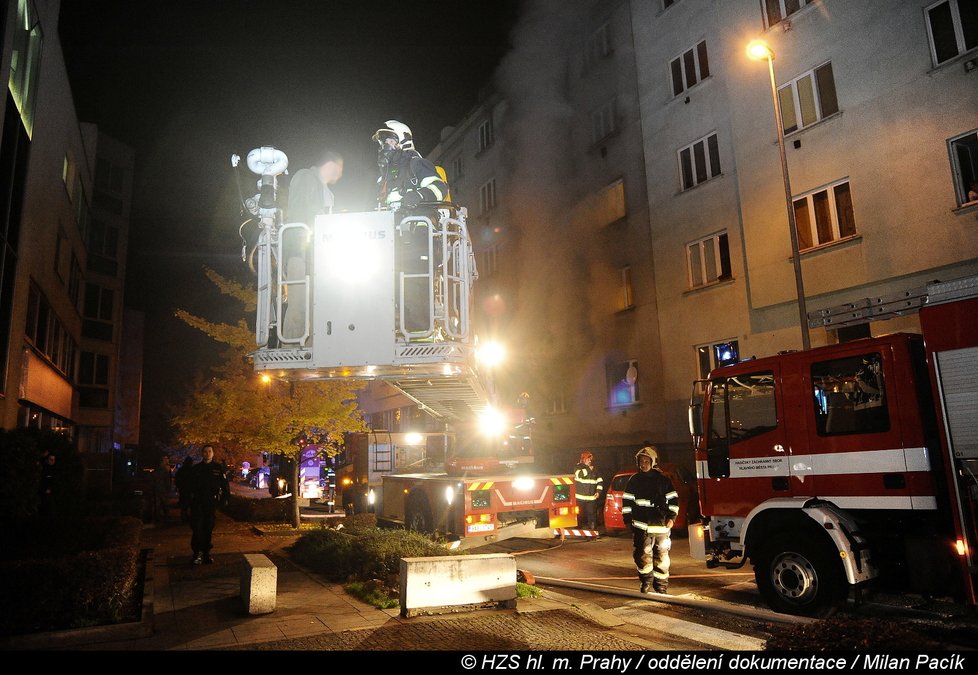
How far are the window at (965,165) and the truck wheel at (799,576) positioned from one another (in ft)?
22.7

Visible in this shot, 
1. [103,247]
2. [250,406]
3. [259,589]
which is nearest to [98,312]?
[103,247]

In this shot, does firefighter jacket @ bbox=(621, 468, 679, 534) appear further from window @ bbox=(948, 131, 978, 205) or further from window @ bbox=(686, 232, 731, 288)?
window @ bbox=(686, 232, 731, 288)

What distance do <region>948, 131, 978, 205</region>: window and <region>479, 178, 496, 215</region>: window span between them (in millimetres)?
12781

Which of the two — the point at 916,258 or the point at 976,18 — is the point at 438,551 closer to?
the point at 916,258

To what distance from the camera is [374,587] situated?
6.48 meters

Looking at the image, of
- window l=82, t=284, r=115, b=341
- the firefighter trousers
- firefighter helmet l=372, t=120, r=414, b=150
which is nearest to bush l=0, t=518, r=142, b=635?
firefighter helmet l=372, t=120, r=414, b=150

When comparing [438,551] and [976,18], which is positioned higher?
[976,18]

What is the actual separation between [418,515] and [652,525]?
4611 mm

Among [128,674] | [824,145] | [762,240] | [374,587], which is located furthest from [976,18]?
[128,674]

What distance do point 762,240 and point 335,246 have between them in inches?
396

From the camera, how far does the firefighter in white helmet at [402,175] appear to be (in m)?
5.91

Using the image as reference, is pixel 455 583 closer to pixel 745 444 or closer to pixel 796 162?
pixel 745 444

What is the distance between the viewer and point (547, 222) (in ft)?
57.6

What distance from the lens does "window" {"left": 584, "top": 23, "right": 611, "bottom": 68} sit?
16.8 metres
